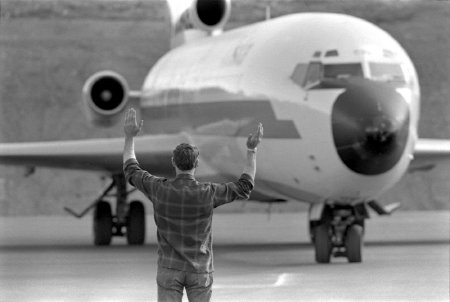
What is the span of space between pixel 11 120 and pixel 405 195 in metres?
18.2

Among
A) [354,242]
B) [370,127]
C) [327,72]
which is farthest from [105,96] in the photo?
[370,127]

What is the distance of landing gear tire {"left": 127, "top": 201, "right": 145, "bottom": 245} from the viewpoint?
25.1m

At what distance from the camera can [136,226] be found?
82.6 feet

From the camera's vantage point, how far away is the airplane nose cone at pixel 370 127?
684 inches

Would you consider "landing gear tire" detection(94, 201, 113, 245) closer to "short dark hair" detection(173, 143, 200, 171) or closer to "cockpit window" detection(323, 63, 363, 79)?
"cockpit window" detection(323, 63, 363, 79)

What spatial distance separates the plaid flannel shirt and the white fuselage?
29.5ft

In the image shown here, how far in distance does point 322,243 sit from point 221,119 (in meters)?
3.43

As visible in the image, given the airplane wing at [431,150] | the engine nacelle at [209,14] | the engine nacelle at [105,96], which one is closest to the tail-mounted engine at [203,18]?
the engine nacelle at [209,14]

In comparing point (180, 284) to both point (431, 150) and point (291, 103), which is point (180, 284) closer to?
point (291, 103)

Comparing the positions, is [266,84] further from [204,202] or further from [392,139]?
[204,202]

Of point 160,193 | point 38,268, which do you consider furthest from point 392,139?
point 160,193

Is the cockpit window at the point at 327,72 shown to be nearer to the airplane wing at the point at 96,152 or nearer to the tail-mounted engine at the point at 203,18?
the airplane wing at the point at 96,152

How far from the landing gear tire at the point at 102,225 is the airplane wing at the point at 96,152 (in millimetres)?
1341

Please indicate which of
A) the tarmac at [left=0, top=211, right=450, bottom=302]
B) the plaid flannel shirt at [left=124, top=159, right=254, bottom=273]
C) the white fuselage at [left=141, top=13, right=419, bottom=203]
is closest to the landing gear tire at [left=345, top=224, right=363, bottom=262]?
the tarmac at [left=0, top=211, right=450, bottom=302]
